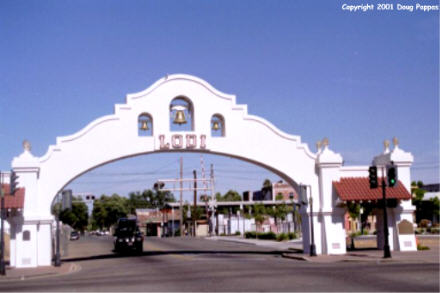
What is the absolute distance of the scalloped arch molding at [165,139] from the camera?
2881 cm

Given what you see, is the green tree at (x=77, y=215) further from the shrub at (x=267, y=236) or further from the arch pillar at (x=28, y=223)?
the arch pillar at (x=28, y=223)

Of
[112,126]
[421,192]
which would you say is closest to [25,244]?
[112,126]

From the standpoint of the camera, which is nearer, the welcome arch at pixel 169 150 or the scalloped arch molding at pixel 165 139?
the welcome arch at pixel 169 150

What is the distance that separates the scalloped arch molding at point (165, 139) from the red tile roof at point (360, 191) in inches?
76.2

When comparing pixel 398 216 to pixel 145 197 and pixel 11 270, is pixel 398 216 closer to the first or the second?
pixel 11 270

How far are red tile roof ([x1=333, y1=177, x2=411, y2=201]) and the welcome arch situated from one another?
62 cm

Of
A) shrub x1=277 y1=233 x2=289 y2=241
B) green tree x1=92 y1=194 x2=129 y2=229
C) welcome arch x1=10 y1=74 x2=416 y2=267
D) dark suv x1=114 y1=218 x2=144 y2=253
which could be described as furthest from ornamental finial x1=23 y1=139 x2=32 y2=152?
green tree x1=92 y1=194 x2=129 y2=229

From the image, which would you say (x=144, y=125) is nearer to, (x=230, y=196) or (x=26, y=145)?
(x=26, y=145)

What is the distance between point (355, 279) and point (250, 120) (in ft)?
46.4

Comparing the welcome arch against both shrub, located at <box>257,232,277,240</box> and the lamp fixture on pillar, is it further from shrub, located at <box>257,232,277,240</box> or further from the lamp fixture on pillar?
shrub, located at <box>257,232,277,240</box>

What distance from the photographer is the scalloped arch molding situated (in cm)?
2881

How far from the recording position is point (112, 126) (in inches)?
1150

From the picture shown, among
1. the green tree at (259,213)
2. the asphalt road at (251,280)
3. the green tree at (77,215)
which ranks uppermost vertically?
the asphalt road at (251,280)

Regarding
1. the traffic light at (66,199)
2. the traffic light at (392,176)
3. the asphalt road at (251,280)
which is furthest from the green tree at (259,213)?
the asphalt road at (251,280)
